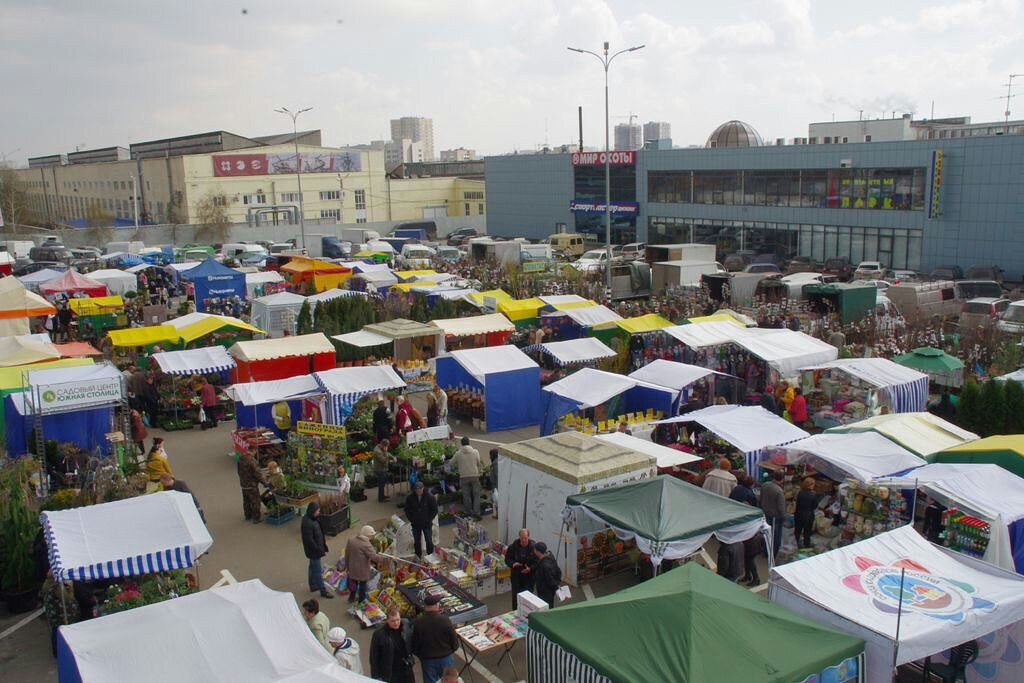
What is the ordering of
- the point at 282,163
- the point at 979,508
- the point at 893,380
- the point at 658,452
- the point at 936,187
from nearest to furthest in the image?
the point at 979,508 → the point at 658,452 → the point at 893,380 → the point at 936,187 → the point at 282,163

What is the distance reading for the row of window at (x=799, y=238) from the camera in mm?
38750

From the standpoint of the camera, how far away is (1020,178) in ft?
111

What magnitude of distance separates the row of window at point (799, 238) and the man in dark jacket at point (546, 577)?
3452 cm

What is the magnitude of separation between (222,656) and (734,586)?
13.6 ft

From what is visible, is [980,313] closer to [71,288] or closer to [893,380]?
[893,380]

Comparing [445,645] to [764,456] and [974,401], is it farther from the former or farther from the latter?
[974,401]

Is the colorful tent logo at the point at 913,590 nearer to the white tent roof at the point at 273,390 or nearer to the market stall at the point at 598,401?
the market stall at the point at 598,401

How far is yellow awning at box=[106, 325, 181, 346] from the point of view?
64.3ft

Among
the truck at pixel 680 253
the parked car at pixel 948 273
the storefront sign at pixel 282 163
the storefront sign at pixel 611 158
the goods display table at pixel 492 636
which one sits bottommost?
the goods display table at pixel 492 636

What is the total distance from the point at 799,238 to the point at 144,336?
1325 inches

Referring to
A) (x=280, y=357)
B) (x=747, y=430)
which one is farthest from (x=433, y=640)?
(x=280, y=357)

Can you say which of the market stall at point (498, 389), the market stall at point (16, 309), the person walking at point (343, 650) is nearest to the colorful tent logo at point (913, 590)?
the person walking at point (343, 650)

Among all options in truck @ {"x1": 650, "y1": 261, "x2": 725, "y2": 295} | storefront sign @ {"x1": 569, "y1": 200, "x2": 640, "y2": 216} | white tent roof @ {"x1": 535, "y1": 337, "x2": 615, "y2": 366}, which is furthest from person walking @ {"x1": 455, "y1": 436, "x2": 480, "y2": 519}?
storefront sign @ {"x1": 569, "y1": 200, "x2": 640, "y2": 216}

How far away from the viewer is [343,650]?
7492 millimetres
